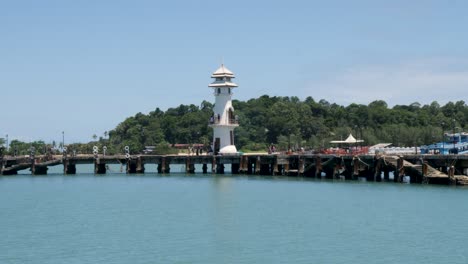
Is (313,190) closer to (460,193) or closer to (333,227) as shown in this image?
(460,193)

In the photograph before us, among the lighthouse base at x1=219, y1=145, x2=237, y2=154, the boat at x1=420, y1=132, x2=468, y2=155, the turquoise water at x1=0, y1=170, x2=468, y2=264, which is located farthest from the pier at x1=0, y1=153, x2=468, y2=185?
the boat at x1=420, y1=132, x2=468, y2=155

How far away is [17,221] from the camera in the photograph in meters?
59.8

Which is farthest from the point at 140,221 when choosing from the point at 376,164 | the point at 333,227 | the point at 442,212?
the point at 376,164

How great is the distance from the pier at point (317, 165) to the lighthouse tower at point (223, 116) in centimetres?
239

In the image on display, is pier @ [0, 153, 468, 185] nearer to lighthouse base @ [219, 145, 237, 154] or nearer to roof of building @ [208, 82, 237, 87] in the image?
lighthouse base @ [219, 145, 237, 154]

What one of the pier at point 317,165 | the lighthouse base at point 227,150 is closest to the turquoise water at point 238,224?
the pier at point 317,165

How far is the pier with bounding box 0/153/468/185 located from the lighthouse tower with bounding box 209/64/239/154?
94.3 inches

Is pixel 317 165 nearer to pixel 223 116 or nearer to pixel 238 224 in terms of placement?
pixel 223 116

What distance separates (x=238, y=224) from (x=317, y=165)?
43649 millimetres

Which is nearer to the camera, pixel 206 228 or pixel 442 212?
pixel 206 228

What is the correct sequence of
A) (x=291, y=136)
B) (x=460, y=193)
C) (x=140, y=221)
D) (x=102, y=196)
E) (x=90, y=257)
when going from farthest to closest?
(x=291, y=136)
(x=102, y=196)
(x=460, y=193)
(x=140, y=221)
(x=90, y=257)

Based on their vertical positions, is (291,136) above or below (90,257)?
above

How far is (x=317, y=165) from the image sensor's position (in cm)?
9850

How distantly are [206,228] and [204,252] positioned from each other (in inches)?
337
